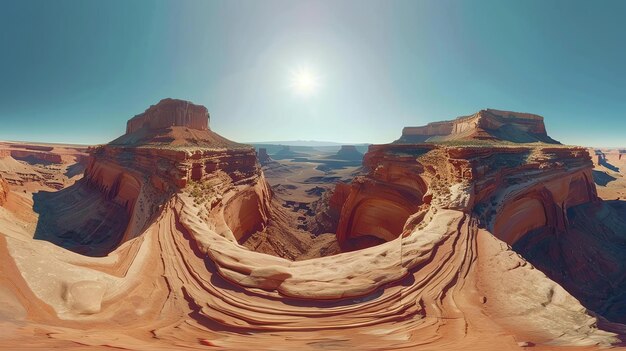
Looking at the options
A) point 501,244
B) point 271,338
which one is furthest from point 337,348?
point 501,244

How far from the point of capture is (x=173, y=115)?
5831 centimetres

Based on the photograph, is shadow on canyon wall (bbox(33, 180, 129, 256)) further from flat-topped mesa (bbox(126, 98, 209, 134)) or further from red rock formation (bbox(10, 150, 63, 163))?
red rock formation (bbox(10, 150, 63, 163))

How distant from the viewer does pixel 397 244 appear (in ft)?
33.8

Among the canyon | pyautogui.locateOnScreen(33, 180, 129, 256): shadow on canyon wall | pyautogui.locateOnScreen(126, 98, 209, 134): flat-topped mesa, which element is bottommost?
pyautogui.locateOnScreen(33, 180, 129, 256): shadow on canyon wall

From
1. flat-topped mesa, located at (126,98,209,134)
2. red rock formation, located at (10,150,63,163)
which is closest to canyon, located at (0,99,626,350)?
flat-topped mesa, located at (126,98,209,134)

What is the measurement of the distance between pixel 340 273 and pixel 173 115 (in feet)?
207

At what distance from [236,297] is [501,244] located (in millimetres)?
11309

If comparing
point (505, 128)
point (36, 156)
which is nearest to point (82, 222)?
point (505, 128)

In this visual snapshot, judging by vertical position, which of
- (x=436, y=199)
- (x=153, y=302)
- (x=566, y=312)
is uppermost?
(x=436, y=199)

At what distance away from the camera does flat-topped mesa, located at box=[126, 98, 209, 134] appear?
2292 inches

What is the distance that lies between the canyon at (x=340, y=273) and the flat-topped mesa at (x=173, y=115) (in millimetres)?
36558

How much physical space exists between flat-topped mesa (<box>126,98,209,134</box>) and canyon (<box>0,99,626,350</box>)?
1439 inches

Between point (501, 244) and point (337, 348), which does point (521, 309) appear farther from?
point (337, 348)

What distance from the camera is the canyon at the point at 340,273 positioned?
557 centimetres
